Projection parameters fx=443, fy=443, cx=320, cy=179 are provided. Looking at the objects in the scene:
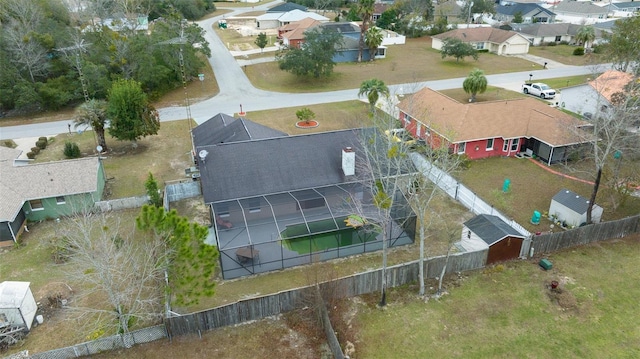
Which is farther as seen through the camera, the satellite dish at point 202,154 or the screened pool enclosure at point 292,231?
the satellite dish at point 202,154

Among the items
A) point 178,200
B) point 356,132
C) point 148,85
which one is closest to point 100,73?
point 148,85

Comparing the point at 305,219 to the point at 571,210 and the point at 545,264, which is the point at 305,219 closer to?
the point at 545,264

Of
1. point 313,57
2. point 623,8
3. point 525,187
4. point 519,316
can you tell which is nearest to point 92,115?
point 313,57

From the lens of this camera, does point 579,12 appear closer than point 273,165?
No

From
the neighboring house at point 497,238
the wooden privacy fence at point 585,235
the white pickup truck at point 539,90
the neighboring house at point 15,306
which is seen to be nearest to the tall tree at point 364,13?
the white pickup truck at point 539,90

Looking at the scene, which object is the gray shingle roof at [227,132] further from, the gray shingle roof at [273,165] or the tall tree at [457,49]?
the tall tree at [457,49]

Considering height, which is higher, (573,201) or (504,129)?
(504,129)
